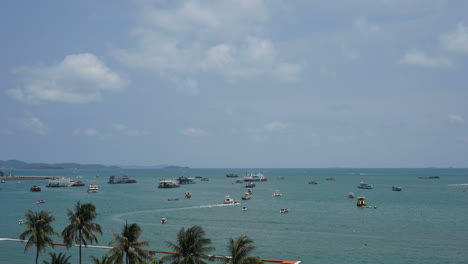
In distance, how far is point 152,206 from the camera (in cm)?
12088

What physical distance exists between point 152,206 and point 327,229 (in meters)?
57.0

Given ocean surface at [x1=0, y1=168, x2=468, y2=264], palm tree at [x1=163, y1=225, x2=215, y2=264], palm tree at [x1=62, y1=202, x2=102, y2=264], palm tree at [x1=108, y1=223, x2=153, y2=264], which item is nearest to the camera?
A: palm tree at [x1=163, y1=225, x2=215, y2=264]

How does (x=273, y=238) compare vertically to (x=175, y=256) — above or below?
below

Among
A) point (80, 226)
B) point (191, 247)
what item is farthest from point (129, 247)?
point (80, 226)

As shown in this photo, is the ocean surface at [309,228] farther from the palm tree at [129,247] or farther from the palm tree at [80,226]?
the palm tree at [129,247]

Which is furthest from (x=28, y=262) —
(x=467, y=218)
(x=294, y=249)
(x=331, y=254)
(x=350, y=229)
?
(x=467, y=218)

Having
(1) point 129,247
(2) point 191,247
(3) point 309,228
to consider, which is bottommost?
(3) point 309,228

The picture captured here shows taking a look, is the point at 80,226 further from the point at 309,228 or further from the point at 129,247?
the point at 309,228

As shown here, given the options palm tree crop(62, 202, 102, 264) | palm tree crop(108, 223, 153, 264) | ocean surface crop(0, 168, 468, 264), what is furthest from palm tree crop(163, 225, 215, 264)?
ocean surface crop(0, 168, 468, 264)

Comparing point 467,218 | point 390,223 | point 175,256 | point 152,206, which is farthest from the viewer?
point 152,206

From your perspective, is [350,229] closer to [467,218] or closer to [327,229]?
[327,229]

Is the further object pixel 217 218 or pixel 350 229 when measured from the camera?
pixel 217 218

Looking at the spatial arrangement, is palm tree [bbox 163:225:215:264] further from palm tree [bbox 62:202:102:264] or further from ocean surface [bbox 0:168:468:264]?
ocean surface [bbox 0:168:468:264]

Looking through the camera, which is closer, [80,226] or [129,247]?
[129,247]
